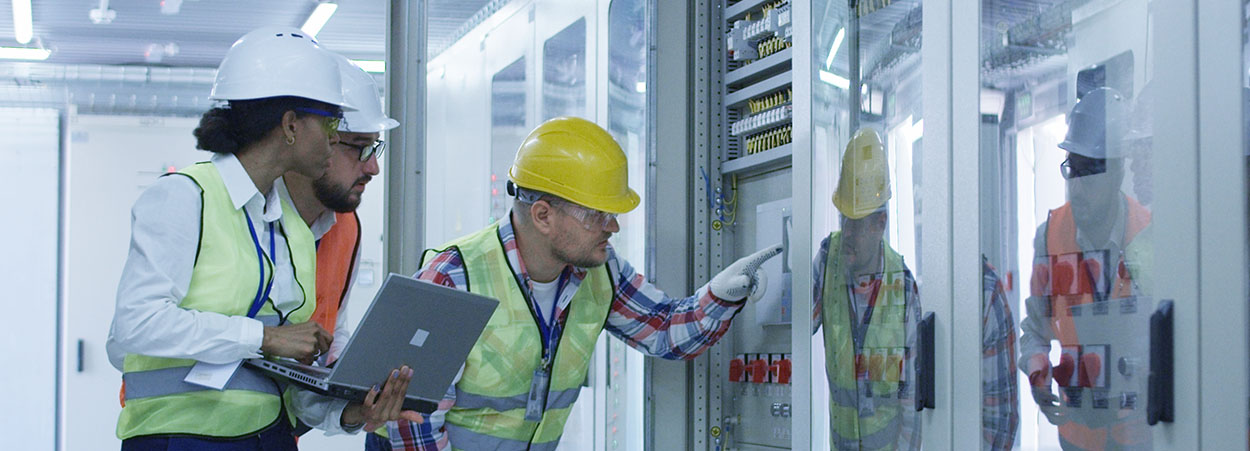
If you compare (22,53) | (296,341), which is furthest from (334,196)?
(22,53)

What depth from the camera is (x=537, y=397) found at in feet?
10.5

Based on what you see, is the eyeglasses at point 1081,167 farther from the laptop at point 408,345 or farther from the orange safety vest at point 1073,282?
the laptop at point 408,345

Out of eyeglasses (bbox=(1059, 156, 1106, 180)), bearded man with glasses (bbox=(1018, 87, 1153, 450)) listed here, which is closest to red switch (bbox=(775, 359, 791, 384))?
bearded man with glasses (bbox=(1018, 87, 1153, 450))

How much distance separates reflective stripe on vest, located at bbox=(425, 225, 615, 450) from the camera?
10.4ft

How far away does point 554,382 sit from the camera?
3238 mm

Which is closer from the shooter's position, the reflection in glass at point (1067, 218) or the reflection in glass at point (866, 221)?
the reflection in glass at point (1067, 218)

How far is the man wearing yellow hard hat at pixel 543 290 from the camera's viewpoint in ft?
10.4

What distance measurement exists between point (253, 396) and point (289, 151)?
517mm

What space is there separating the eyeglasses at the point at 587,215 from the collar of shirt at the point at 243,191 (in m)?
0.87

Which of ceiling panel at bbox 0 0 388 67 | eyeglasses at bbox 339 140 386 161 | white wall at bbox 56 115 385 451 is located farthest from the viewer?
white wall at bbox 56 115 385 451

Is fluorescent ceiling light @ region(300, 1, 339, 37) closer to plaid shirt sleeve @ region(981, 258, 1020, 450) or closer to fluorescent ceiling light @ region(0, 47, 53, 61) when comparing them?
fluorescent ceiling light @ region(0, 47, 53, 61)

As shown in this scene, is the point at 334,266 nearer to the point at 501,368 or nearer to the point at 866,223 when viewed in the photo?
the point at 501,368

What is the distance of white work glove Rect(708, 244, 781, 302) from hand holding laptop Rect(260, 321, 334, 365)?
1.15 m

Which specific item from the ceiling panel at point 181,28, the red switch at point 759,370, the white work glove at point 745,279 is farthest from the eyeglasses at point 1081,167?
the ceiling panel at point 181,28
